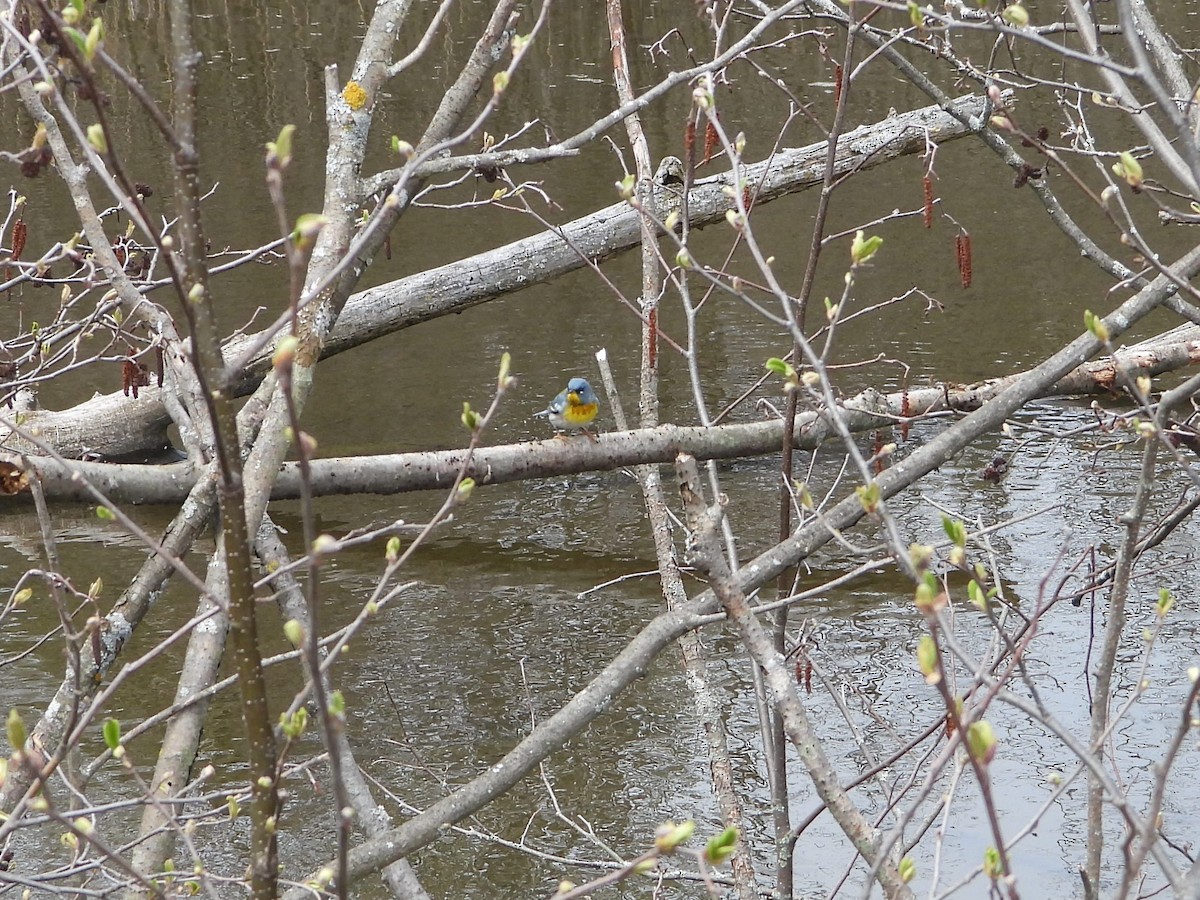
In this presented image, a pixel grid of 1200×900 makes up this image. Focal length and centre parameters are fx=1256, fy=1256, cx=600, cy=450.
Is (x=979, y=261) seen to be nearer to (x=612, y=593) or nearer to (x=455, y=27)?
(x=612, y=593)

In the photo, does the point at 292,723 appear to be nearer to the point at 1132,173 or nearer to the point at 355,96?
the point at 1132,173

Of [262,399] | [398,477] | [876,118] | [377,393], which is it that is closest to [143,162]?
[377,393]

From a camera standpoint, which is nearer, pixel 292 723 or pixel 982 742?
pixel 982 742

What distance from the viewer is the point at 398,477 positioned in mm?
4523

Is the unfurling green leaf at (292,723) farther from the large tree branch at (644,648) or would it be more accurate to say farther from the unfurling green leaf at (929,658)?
the unfurling green leaf at (929,658)

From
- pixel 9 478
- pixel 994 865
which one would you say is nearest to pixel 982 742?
pixel 994 865

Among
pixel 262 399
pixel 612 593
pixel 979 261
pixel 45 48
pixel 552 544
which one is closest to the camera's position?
pixel 262 399

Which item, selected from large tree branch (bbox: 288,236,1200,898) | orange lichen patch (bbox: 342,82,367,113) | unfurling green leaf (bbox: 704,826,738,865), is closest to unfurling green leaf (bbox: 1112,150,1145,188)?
large tree branch (bbox: 288,236,1200,898)

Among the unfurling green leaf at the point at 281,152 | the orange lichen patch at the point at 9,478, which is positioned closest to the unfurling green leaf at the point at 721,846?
the unfurling green leaf at the point at 281,152

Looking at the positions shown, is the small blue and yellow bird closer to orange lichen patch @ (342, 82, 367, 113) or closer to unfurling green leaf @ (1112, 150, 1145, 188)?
orange lichen patch @ (342, 82, 367, 113)

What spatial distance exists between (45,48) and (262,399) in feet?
4.36

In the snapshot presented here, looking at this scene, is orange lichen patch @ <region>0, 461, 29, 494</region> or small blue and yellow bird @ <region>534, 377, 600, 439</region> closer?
small blue and yellow bird @ <region>534, 377, 600, 439</region>

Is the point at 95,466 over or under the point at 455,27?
under

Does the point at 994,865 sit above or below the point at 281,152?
below
